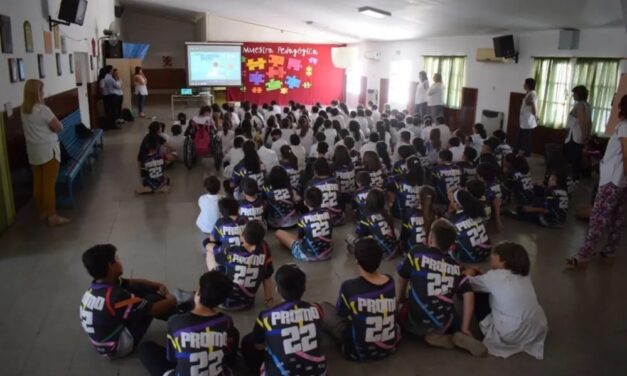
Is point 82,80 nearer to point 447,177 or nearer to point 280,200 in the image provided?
point 280,200

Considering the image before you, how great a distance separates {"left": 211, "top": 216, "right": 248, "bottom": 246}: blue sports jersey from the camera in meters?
3.90

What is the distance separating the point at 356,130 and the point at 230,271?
5230 millimetres

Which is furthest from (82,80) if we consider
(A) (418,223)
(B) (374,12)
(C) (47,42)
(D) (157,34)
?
(D) (157,34)

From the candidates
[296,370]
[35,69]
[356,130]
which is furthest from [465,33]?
[296,370]

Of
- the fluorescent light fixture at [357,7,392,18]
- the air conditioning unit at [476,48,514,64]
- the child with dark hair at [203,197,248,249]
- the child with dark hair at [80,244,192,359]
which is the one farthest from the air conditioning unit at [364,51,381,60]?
the child with dark hair at [80,244,192,359]

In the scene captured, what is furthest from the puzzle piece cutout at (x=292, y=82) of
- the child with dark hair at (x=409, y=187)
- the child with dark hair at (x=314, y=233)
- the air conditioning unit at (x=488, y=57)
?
the child with dark hair at (x=314, y=233)

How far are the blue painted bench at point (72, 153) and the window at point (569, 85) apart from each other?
24.9ft

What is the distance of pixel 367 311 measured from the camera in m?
2.77

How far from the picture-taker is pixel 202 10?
53.8ft

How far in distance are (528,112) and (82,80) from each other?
876 centimetres

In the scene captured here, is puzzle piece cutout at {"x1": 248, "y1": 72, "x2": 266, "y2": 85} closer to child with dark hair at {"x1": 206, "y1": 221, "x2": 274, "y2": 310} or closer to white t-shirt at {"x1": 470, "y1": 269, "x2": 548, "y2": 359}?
child with dark hair at {"x1": 206, "y1": 221, "x2": 274, "y2": 310}

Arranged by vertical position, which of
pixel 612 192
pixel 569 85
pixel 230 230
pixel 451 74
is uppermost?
pixel 451 74

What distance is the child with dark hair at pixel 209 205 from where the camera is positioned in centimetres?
472

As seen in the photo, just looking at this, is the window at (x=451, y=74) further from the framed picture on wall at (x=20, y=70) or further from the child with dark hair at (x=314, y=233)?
the framed picture on wall at (x=20, y=70)
